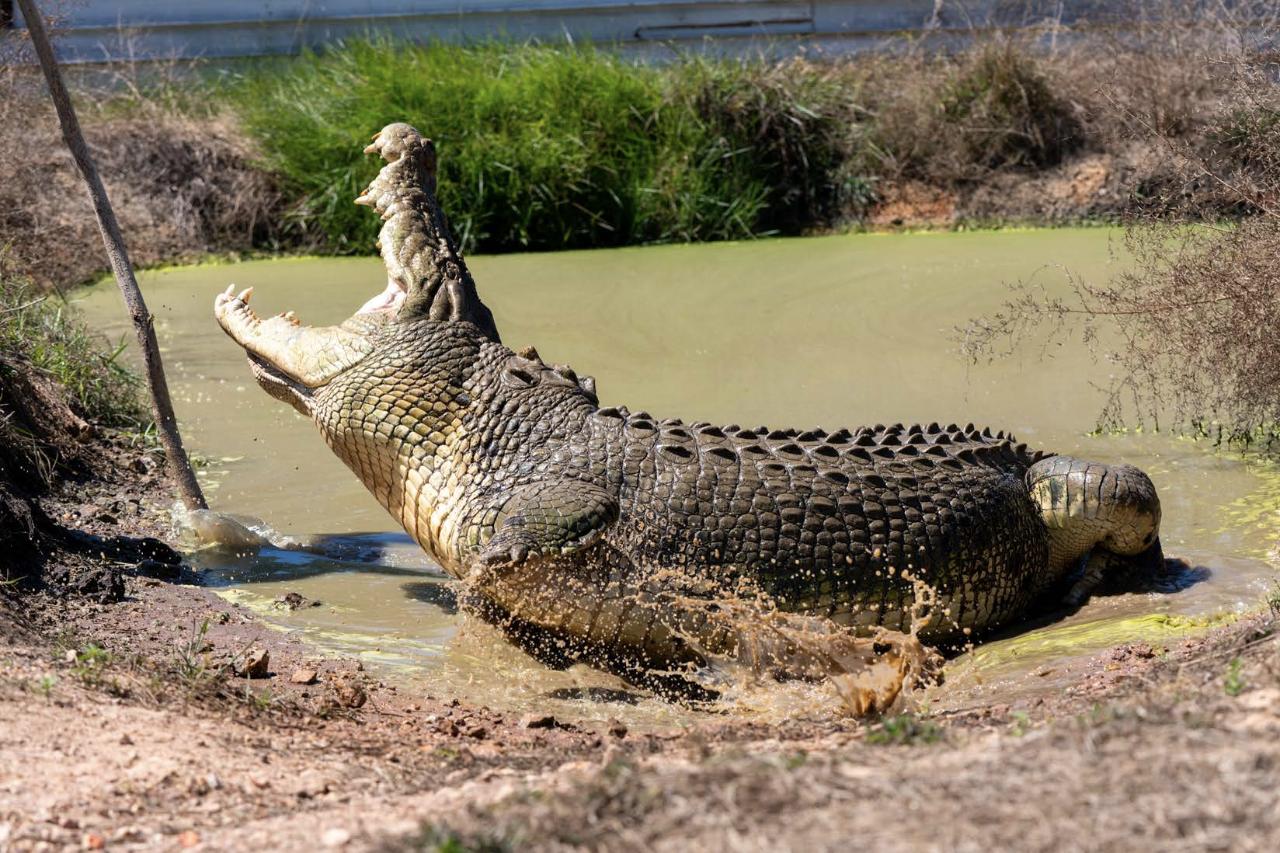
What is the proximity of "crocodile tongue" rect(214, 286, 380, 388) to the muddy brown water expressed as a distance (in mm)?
987

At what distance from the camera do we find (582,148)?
14.2 m

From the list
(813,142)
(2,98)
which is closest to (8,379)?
(2,98)

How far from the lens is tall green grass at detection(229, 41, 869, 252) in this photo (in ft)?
46.1

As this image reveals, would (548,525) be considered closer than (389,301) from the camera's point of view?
Yes

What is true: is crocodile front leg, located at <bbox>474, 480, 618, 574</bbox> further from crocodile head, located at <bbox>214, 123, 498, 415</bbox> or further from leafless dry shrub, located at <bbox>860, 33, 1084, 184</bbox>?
leafless dry shrub, located at <bbox>860, 33, 1084, 184</bbox>

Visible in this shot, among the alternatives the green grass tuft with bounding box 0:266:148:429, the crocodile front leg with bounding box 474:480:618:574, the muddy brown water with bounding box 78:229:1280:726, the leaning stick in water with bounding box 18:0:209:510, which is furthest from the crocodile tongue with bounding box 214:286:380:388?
the green grass tuft with bounding box 0:266:148:429

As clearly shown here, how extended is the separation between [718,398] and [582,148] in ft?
17.7

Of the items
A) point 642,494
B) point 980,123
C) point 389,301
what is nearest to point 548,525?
→ point 642,494

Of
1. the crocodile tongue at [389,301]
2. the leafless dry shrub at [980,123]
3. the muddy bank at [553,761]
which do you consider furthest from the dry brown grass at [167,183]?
the muddy bank at [553,761]

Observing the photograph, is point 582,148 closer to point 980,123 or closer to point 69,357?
point 980,123

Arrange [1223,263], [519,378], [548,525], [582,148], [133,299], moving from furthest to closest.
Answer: [582,148]
[1223,263]
[133,299]
[519,378]
[548,525]

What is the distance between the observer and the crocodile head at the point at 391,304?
604 cm

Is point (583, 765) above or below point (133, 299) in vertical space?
below

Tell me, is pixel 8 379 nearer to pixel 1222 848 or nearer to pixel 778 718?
pixel 778 718
